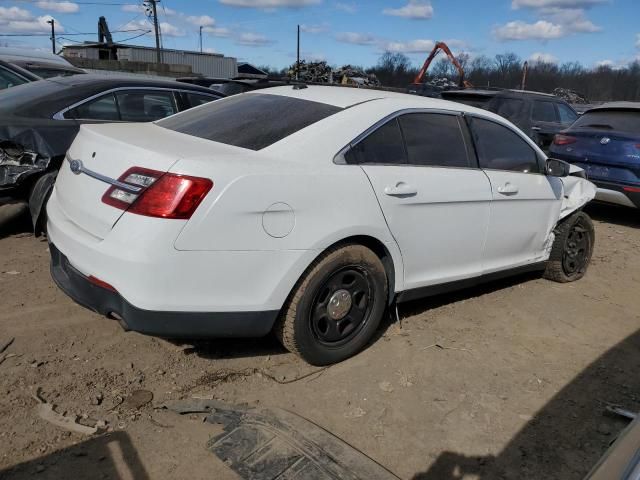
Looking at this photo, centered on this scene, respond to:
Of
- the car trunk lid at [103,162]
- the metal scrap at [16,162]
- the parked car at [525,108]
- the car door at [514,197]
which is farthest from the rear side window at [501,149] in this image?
the parked car at [525,108]

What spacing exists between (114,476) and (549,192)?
3879mm

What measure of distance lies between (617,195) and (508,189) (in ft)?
13.3

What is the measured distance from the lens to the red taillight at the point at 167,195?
9.04 feet

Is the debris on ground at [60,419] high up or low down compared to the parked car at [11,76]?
down

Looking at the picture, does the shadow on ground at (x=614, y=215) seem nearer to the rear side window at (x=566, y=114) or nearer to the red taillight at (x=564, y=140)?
the red taillight at (x=564, y=140)

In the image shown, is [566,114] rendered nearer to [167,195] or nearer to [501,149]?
[501,149]

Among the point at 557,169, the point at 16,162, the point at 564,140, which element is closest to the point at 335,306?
the point at 557,169

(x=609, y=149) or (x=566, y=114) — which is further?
(x=566, y=114)

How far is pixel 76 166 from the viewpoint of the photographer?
3305 millimetres

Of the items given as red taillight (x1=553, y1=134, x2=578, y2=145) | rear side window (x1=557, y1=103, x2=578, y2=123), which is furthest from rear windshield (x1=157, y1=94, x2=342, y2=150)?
rear side window (x1=557, y1=103, x2=578, y2=123)

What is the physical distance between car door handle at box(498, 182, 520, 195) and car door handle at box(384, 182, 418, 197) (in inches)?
38.8

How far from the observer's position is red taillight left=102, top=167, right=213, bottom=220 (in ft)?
9.04

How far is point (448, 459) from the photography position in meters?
2.80

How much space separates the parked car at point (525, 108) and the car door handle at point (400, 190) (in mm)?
7173
